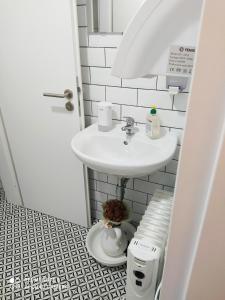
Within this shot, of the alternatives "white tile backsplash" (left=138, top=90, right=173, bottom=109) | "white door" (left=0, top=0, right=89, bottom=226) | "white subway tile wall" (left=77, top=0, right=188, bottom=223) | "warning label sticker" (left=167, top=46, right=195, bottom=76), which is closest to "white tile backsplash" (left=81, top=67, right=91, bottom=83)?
"white subway tile wall" (left=77, top=0, right=188, bottom=223)

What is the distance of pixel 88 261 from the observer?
1.55 m

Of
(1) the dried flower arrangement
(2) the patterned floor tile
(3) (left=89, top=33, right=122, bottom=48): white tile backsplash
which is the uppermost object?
(3) (left=89, top=33, right=122, bottom=48): white tile backsplash

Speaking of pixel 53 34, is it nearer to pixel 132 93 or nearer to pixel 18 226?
pixel 132 93

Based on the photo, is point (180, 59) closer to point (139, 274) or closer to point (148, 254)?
point (148, 254)

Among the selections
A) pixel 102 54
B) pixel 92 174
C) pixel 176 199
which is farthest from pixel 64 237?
pixel 176 199

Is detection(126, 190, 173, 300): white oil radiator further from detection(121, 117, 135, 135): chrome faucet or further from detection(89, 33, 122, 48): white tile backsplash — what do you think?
detection(89, 33, 122, 48): white tile backsplash

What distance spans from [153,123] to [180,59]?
480mm

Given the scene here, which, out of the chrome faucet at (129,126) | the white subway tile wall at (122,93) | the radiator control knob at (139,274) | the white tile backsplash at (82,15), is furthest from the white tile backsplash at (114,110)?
the radiator control knob at (139,274)

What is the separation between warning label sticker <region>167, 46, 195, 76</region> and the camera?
0.75m

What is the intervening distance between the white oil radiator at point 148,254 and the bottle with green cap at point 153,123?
1.22 feet

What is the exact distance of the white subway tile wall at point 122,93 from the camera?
1.22m

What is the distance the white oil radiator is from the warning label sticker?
685mm

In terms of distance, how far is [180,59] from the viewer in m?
0.78

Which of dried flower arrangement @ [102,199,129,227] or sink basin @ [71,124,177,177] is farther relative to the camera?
dried flower arrangement @ [102,199,129,227]
